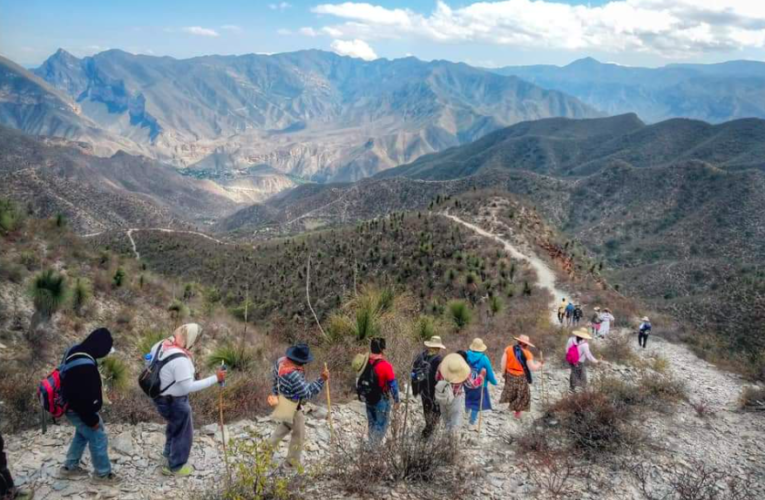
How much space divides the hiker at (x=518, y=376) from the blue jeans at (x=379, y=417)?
2.71 m

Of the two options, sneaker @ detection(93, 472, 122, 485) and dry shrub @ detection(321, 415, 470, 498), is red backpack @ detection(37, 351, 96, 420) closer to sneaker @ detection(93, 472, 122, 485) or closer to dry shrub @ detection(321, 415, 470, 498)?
sneaker @ detection(93, 472, 122, 485)

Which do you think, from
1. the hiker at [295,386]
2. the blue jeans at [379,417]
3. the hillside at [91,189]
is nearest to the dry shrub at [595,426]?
the blue jeans at [379,417]

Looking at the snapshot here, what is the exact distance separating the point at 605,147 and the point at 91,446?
5224 inches

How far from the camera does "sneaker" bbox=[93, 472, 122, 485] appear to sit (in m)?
4.76

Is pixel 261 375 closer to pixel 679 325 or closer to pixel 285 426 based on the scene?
pixel 285 426

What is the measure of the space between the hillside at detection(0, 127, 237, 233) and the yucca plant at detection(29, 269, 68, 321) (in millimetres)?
13040

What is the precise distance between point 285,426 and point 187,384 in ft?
4.12

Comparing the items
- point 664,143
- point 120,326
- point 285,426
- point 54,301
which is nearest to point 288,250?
point 120,326

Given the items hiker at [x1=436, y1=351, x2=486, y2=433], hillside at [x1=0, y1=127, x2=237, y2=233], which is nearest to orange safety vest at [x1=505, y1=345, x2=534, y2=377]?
hiker at [x1=436, y1=351, x2=486, y2=433]

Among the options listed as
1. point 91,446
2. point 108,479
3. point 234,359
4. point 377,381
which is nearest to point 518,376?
point 377,381

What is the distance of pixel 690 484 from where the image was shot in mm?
5270

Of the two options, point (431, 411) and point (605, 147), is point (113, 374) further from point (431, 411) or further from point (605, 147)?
point (605, 147)

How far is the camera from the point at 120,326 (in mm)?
13727

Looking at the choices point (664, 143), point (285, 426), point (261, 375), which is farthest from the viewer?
point (664, 143)
